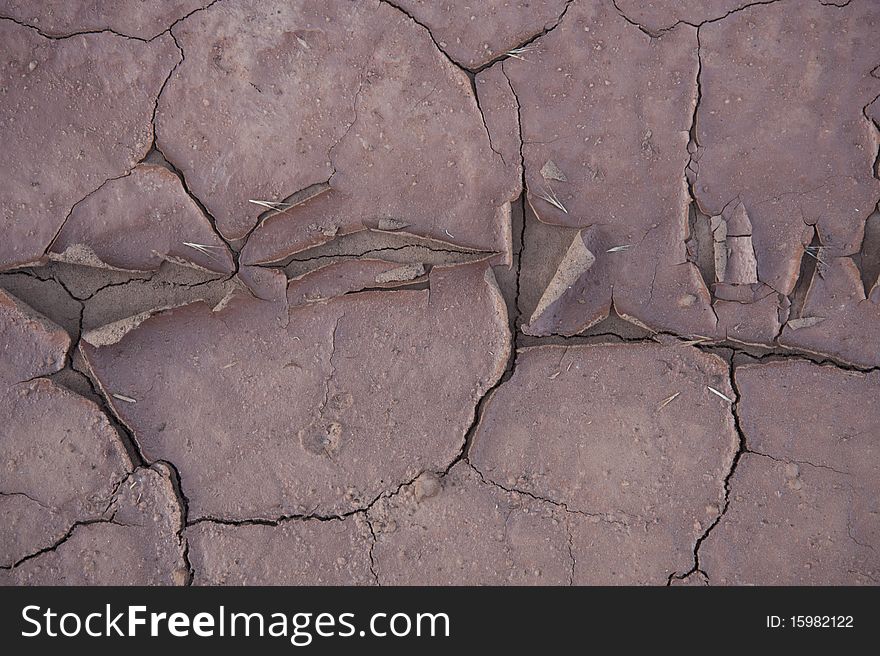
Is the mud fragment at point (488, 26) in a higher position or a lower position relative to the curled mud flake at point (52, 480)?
higher

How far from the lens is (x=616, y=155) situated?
7.62 feet

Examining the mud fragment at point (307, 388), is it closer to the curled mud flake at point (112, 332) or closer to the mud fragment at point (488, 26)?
the curled mud flake at point (112, 332)

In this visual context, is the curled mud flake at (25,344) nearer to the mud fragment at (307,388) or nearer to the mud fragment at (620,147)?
the mud fragment at (307,388)

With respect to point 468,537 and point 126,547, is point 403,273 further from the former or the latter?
point 126,547

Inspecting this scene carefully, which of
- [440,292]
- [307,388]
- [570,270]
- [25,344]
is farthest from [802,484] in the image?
[25,344]

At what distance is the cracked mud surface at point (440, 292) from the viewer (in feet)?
7.52

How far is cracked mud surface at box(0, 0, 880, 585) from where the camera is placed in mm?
2291

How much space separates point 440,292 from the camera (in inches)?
92.7

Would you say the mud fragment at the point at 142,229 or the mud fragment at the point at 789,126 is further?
the mud fragment at the point at 142,229

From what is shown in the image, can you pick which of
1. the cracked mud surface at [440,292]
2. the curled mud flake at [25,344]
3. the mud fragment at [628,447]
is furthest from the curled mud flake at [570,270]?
the curled mud flake at [25,344]

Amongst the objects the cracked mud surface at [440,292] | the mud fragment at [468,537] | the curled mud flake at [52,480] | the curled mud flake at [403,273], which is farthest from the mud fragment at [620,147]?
the curled mud flake at [52,480]

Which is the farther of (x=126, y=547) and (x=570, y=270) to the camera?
(x=126, y=547)

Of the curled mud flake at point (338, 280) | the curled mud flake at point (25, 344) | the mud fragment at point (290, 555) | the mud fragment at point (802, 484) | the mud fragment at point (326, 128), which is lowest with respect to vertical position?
the mud fragment at point (290, 555)

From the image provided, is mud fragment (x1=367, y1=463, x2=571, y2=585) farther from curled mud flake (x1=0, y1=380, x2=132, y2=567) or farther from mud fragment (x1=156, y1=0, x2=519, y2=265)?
curled mud flake (x1=0, y1=380, x2=132, y2=567)
